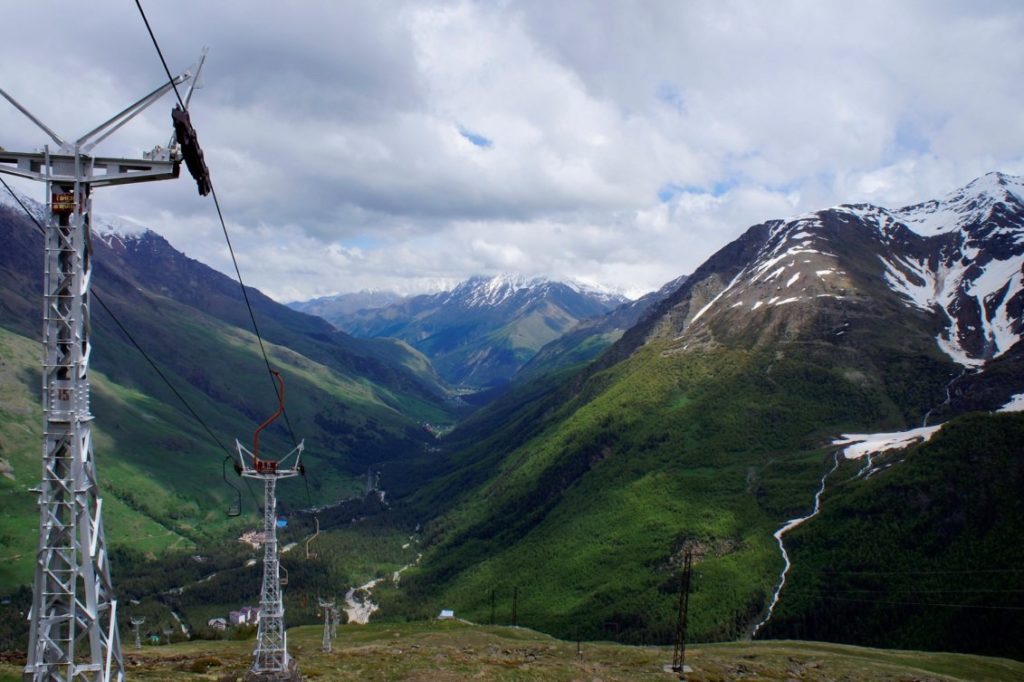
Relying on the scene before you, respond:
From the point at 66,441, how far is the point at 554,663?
207 ft

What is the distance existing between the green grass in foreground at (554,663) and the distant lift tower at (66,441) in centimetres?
3331

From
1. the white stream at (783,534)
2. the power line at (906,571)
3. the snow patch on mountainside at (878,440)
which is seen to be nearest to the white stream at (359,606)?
the white stream at (783,534)

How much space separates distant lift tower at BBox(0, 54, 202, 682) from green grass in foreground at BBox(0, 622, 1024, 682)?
109ft

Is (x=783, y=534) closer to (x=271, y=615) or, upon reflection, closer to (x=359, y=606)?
(x=359, y=606)

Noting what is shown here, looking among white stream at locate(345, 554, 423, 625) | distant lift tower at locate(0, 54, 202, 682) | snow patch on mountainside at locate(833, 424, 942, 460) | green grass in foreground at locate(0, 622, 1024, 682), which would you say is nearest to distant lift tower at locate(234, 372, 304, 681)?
green grass in foreground at locate(0, 622, 1024, 682)

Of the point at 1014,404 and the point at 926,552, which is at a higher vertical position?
the point at 1014,404

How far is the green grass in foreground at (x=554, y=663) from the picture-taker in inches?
2413

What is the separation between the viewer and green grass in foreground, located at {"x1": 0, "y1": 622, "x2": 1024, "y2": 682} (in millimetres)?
61281

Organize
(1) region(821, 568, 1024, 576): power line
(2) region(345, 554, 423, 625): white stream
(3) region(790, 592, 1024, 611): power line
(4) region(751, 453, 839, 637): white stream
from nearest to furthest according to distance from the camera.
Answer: (3) region(790, 592, 1024, 611): power line
(1) region(821, 568, 1024, 576): power line
(4) region(751, 453, 839, 637): white stream
(2) region(345, 554, 423, 625): white stream

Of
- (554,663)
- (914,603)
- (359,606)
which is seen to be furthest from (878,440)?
(359,606)

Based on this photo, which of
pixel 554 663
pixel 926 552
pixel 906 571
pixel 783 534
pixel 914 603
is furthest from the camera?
pixel 783 534

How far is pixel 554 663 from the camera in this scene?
73438mm

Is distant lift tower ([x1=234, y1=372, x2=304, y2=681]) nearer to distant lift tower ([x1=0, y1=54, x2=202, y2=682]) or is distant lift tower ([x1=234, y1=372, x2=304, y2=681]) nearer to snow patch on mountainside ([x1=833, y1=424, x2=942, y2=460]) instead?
distant lift tower ([x1=0, y1=54, x2=202, y2=682])

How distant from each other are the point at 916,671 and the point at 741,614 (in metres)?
57.2
